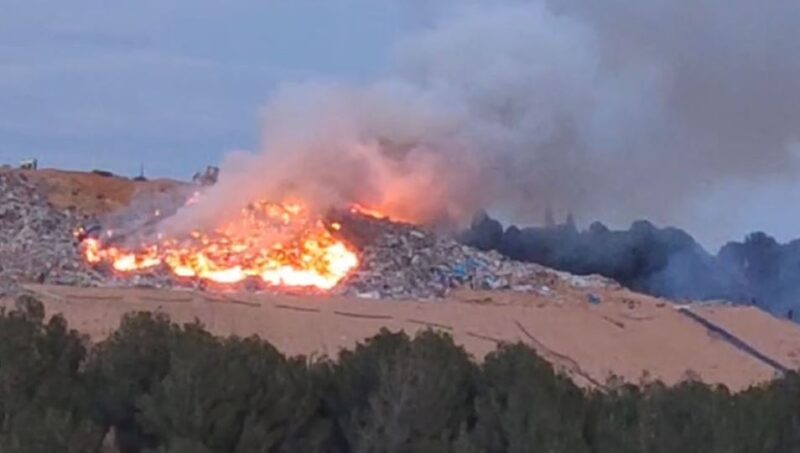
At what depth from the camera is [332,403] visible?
1822cm

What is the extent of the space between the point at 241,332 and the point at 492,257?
7697 millimetres

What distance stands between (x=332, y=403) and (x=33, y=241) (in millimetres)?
15152

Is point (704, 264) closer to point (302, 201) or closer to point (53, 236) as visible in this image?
point (302, 201)

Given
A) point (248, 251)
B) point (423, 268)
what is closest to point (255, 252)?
point (248, 251)

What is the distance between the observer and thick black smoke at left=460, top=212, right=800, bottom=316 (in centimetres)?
3616

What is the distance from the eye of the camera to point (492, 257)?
33688 mm

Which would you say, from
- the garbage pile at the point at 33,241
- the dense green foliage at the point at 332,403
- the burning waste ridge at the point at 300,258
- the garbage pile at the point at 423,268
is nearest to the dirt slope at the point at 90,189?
the garbage pile at the point at 33,241

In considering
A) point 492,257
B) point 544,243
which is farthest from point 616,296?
point 544,243

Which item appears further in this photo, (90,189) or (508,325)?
(90,189)

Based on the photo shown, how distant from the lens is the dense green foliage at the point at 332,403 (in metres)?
16.8

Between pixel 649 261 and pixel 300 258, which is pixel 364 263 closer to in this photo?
pixel 300 258

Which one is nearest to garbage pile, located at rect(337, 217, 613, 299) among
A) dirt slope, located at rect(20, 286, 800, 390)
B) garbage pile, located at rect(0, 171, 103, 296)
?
dirt slope, located at rect(20, 286, 800, 390)

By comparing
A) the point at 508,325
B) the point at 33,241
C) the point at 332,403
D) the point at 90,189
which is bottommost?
the point at 332,403

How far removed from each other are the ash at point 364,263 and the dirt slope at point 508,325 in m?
A: 0.91
